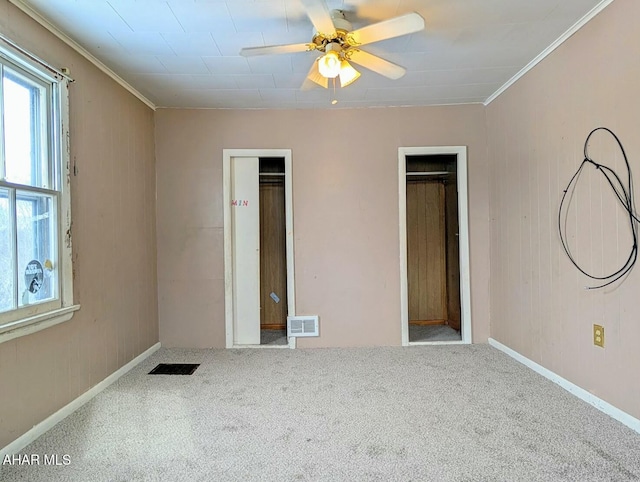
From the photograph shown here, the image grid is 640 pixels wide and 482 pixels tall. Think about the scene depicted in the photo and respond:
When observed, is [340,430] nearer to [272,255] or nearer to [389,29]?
[389,29]

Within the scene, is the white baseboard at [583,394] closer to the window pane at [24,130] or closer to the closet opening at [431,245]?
the closet opening at [431,245]

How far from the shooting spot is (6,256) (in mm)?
1860

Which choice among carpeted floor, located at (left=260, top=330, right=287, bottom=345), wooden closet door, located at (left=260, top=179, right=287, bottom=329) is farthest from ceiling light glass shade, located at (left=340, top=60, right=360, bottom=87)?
carpeted floor, located at (left=260, top=330, right=287, bottom=345)

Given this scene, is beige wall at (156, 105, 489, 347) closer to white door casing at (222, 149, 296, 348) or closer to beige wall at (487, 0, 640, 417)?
white door casing at (222, 149, 296, 348)

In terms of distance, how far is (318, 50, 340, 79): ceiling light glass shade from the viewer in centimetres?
204

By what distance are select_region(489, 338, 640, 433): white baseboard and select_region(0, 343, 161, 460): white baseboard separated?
322 cm

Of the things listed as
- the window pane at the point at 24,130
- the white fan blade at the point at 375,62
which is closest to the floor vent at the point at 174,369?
the window pane at the point at 24,130

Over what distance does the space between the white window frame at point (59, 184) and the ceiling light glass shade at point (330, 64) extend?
160 cm

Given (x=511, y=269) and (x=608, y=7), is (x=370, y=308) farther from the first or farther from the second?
(x=608, y=7)

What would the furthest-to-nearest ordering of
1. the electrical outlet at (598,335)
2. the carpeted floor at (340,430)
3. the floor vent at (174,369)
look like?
1. the floor vent at (174,369)
2. the electrical outlet at (598,335)
3. the carpeted floor at (340,430)

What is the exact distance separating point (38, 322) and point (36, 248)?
1.41ft

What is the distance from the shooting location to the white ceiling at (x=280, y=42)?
2021mm

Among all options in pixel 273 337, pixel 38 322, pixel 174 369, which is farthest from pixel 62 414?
pixel 273 337

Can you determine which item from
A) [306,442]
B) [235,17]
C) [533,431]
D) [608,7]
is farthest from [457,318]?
[235,17]
